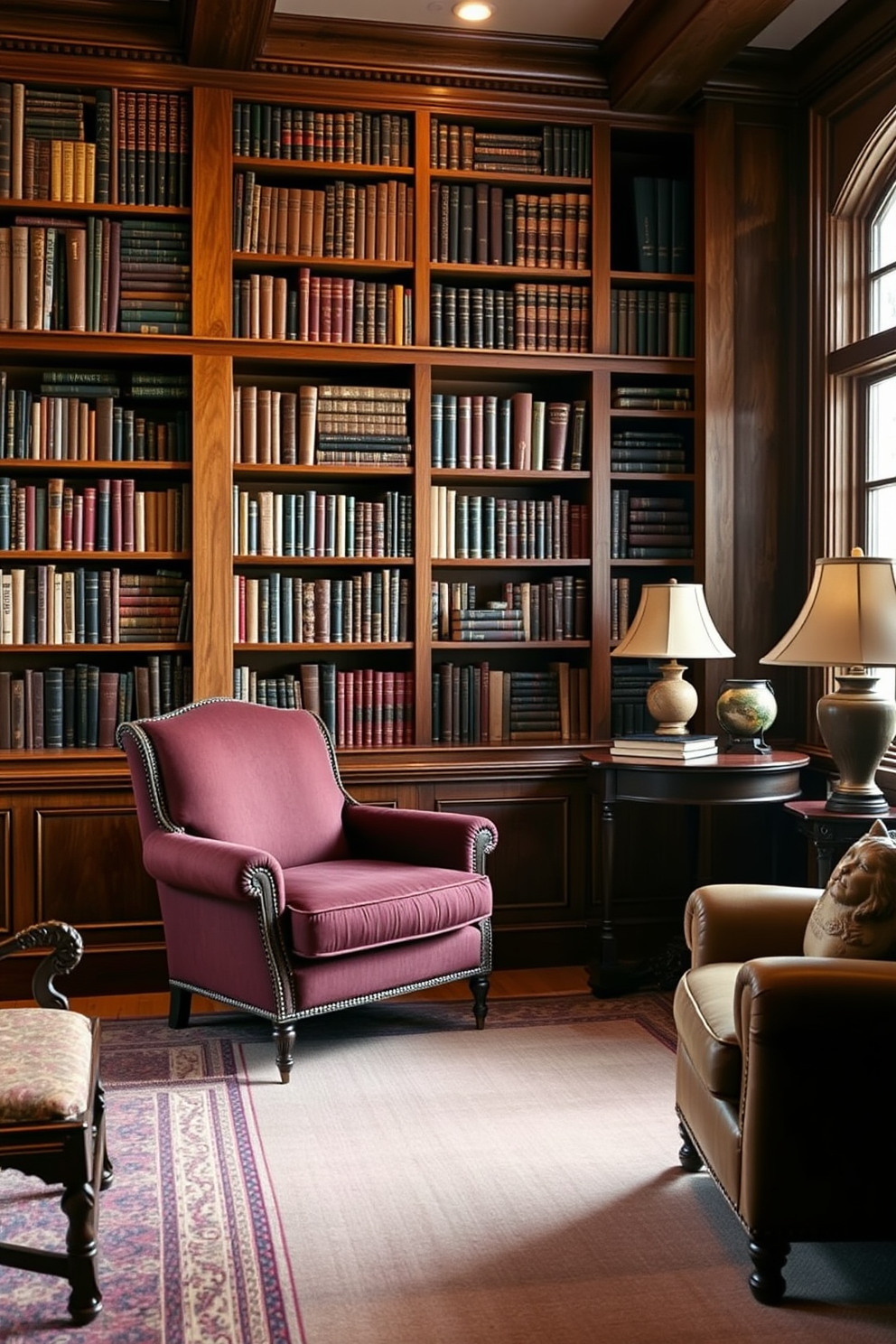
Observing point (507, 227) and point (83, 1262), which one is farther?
point (507, 227)

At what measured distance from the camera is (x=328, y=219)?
477 cm

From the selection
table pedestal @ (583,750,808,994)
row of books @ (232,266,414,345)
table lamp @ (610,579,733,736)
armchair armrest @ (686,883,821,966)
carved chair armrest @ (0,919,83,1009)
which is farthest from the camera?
row of books @ (232,266,414,345)

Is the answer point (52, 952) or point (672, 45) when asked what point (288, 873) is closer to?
point (52, 952)

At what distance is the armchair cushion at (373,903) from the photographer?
3.67 metres

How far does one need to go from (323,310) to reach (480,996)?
238 cm

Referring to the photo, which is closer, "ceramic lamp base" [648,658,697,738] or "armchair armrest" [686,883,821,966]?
"armchair armrest" [686,883,821,966]

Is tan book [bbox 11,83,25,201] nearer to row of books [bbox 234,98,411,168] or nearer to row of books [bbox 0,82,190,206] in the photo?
row of books [bbox 0,82,190,206]

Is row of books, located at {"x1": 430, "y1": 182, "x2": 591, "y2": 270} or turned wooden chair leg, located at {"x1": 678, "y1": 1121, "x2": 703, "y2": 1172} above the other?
row of books, located at {"x1": 430, "y1": 182, "x2": 591, "y2": 270}

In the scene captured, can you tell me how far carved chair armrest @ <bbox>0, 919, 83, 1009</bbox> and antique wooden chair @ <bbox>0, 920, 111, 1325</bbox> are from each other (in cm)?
23

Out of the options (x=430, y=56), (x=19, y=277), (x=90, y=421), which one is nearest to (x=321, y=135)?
(x=430, y=56)

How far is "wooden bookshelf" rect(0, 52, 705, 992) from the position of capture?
15.0 ft

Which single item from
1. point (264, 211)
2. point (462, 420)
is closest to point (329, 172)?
point (264, 211)

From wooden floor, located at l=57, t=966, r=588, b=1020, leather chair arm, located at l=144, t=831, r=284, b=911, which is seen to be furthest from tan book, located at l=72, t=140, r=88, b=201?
wooden floor, located at l=57, t=966, r=588, b=1020

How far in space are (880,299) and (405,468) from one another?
171cm
